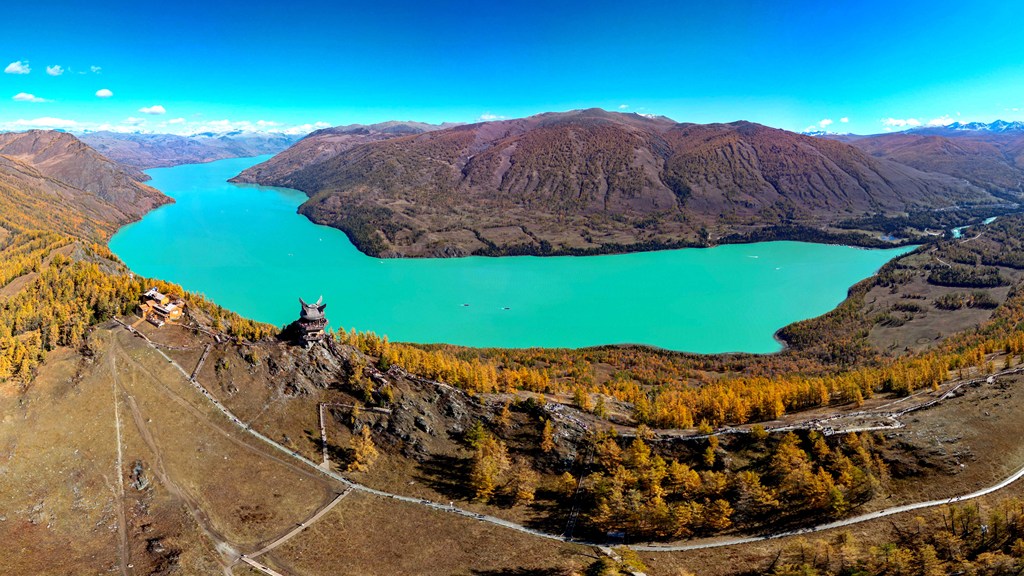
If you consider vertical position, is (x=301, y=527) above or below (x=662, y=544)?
above

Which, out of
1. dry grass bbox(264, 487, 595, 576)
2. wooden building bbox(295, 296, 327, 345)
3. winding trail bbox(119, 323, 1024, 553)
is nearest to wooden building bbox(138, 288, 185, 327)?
wooden building bbox(295, 296, 327, 345)

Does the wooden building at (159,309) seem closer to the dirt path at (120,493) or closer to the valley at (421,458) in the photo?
the valley at (421,458)

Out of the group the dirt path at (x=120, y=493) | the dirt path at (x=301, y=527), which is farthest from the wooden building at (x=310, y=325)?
the dirt path at (x=301, y=527)

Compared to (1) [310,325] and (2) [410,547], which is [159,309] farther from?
(2) [410,547]

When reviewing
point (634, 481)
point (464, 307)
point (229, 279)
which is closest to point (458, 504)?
point (634, 481)

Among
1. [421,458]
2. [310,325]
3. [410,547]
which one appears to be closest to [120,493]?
[310,325]

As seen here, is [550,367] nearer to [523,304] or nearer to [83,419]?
[523,304]

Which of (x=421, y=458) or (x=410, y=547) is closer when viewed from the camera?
(x=410, y=547)

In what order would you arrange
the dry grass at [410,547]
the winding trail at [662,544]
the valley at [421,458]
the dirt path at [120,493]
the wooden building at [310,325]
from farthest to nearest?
1. the wooden building at [310,325]
2. the winding trail at [662,544]
3. the valley at [421,458]
4. the dry grass at [410,547]
5. the dirt path at [120,493]

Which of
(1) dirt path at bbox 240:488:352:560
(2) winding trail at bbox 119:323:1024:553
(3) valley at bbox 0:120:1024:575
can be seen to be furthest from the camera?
(2) winding trail at bbox 119:323:1024:553

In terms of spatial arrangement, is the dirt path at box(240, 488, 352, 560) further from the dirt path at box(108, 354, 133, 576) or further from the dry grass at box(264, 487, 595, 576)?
the dirt path at box(108, 354, 133, 576)

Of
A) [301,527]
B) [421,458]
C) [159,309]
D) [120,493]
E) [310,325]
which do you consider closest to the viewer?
[301,527]
